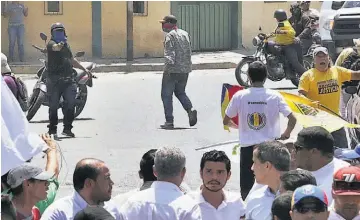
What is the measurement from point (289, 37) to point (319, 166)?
41.4 ft

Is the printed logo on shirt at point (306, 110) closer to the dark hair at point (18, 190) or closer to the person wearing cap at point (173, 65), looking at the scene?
the dark hair at point (18, 190)

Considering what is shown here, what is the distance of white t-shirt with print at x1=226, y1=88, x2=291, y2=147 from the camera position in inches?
384

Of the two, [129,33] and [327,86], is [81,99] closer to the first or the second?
[327,86]

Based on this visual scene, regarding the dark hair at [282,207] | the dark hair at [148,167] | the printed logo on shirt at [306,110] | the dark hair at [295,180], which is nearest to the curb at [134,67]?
the printed logo on shirt at [306,110]

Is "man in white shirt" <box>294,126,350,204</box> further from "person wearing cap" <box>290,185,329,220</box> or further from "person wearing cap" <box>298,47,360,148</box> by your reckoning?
"person wearing cap" <box>298,47,360,148</box>

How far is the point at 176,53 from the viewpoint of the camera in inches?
629

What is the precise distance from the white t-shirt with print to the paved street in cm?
143

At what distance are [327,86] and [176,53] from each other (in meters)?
5.22

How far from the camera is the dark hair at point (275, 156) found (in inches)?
277

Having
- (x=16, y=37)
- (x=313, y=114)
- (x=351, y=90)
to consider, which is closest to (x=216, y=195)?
(x=313, y=114)

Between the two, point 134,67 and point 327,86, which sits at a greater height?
point 327,86

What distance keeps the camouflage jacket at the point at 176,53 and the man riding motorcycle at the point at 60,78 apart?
1.43 m

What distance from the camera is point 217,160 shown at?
7.09 m

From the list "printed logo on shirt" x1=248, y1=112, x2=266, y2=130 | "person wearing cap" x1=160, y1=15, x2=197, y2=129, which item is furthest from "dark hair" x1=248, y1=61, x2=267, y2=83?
"person wearing cap" x1=160, y1=15, x2=197, y2=129
